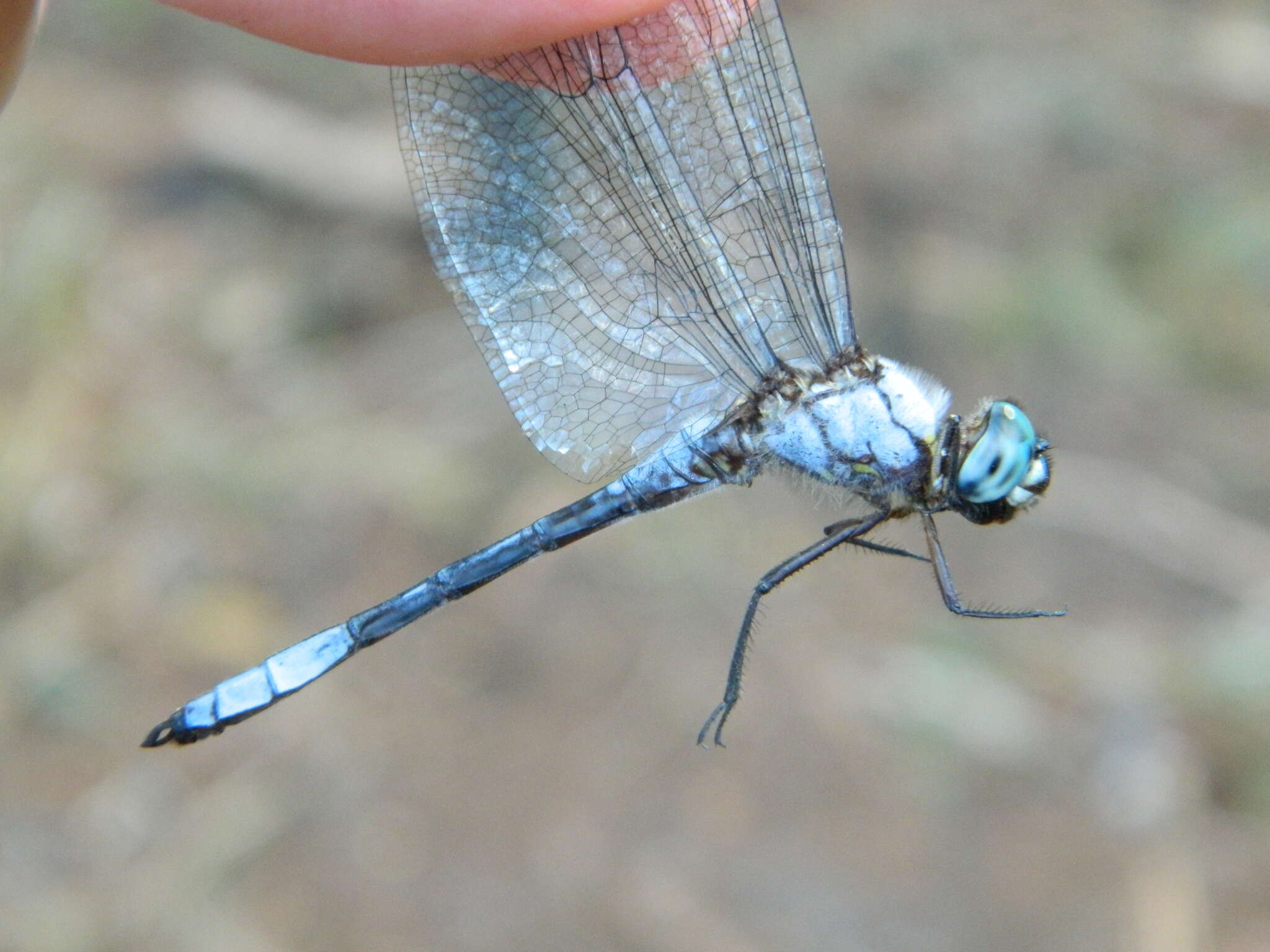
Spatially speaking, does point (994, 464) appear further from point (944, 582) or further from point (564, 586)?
point (564, 586)

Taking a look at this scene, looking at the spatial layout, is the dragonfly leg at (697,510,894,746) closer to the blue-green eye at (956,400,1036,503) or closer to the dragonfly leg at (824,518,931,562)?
the dragonfly leg at (824,518,931,562)

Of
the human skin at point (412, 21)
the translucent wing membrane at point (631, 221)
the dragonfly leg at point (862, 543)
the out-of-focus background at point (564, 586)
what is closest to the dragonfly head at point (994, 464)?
the dragonfly leg at point (862, 543)

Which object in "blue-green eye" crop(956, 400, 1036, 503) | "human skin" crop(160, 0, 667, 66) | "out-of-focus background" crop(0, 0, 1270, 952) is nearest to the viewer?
"human skin" crop(160, 0, 667, 66)

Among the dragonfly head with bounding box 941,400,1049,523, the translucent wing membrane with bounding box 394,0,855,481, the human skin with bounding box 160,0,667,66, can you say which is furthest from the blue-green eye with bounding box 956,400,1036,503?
the human skin with bounding box 160,0,667,66

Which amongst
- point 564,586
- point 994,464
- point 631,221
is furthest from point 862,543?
point 564,586

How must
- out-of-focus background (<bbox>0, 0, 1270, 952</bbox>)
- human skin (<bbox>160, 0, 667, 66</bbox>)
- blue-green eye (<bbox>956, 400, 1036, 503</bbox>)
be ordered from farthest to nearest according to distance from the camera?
out-of-focus background (<bbox>0, 0, 1270, 952</bbox>)
blue-green eye (<bbox>956, 400, 1036, 503</bbox>)
human skin (<bbox>160, 0, 667, 66</bbox>)

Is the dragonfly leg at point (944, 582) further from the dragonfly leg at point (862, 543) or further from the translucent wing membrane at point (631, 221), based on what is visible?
the translucent wing membrane at point (631, 221)
